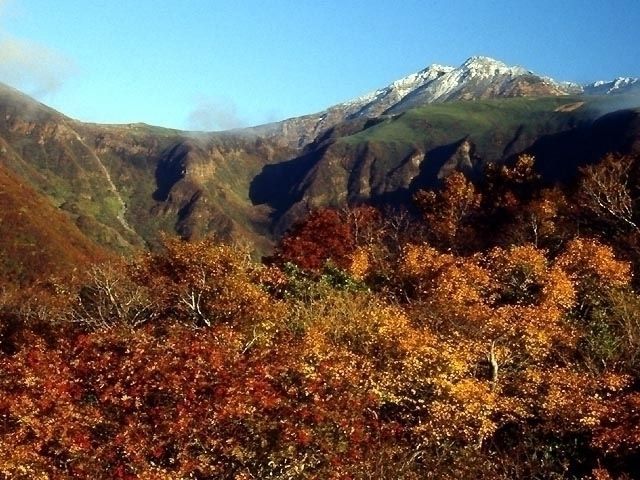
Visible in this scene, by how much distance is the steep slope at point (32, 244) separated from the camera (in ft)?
506

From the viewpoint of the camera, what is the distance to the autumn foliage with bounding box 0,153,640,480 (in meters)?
22.8

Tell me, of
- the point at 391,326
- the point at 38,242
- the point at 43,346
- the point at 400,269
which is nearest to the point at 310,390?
the point at 391,326

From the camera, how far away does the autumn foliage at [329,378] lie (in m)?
22.8

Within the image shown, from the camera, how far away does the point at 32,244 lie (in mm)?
166750

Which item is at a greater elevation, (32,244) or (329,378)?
(329,378)

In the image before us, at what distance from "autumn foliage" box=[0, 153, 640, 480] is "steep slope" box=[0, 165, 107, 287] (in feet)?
381

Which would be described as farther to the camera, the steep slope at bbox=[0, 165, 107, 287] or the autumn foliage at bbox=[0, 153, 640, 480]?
the steep slope at bbox=[0, 165, 107, 287]

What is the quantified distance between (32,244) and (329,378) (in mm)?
158558

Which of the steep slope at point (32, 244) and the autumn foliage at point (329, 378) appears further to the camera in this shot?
the steep slope at point (32, 244)

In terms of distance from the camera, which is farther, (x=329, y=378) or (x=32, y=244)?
(x=32, y=244)

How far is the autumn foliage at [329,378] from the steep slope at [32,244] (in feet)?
381

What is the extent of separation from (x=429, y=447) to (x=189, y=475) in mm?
9180

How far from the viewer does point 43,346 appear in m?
30.3

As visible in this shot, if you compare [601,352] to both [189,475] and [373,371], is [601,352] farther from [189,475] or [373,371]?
[189,475]
